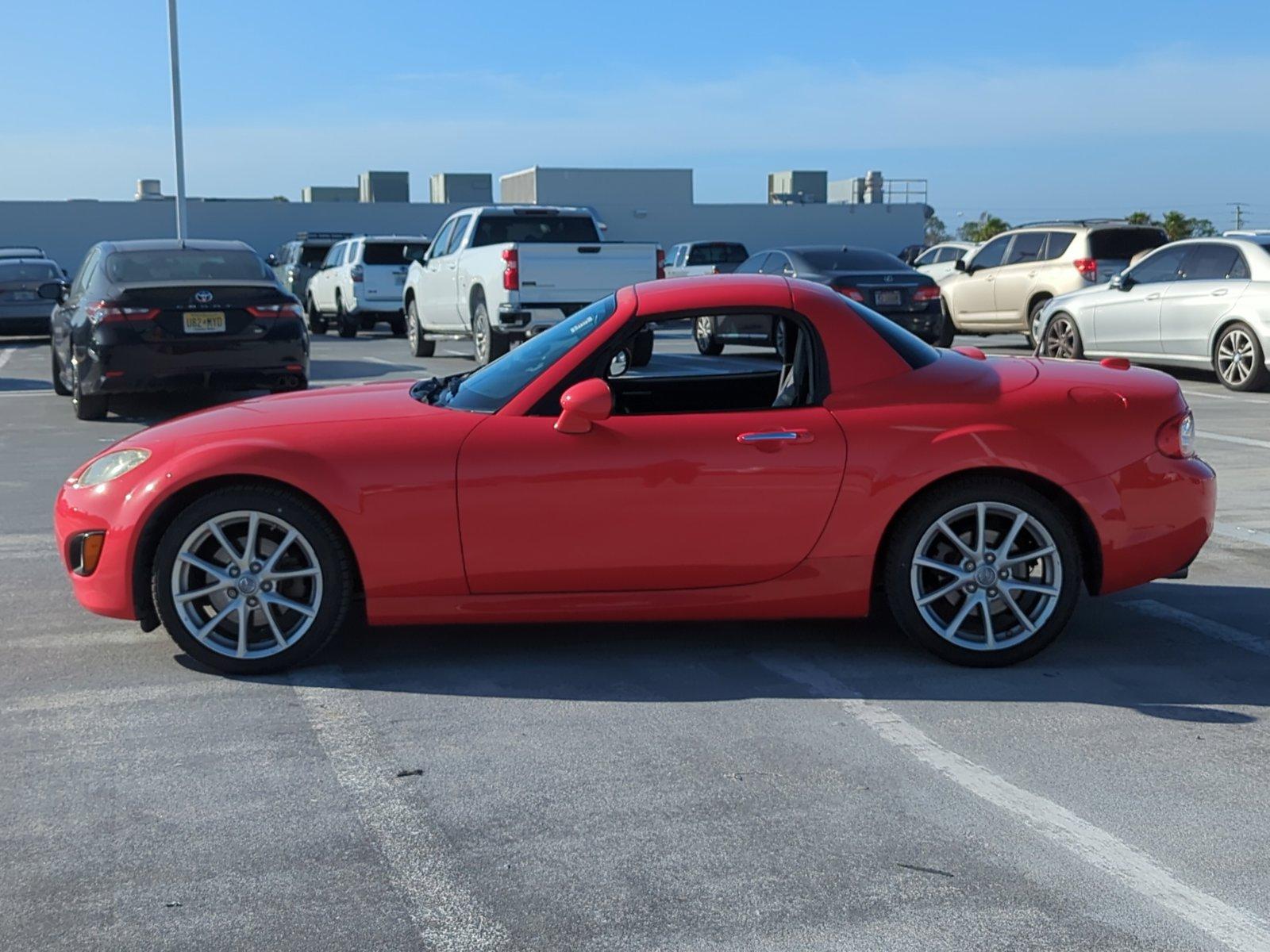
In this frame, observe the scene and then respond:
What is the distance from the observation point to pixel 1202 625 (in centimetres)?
608

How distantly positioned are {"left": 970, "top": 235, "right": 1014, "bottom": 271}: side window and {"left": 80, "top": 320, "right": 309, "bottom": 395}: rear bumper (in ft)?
36.3

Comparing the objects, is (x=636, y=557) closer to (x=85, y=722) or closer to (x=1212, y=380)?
(x=85, y=722)

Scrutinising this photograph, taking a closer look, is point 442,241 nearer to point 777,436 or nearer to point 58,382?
point 58,382

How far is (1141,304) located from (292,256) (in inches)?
822

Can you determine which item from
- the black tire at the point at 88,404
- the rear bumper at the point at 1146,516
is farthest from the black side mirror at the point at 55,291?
the rear bumper at the point at 1146,516

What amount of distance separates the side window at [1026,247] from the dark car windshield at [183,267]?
35.7 ft

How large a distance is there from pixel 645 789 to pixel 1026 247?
56.9ft

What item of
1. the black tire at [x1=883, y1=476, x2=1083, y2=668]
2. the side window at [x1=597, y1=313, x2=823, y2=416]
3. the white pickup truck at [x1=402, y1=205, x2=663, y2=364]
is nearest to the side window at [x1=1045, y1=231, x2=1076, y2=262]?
the white pickup truck at [x1=402, y1=205, x2=663, y2=364]

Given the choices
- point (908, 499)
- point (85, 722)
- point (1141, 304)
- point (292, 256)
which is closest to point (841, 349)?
point (908, 499)

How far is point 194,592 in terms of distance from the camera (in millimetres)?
5406

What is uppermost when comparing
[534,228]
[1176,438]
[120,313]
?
[534,228]

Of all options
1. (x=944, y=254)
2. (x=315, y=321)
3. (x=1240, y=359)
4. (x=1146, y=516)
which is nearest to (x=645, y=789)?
(x=1146, y=516)

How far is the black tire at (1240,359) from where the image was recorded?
14.7 meters

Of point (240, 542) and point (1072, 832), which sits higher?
point (240, 542)
